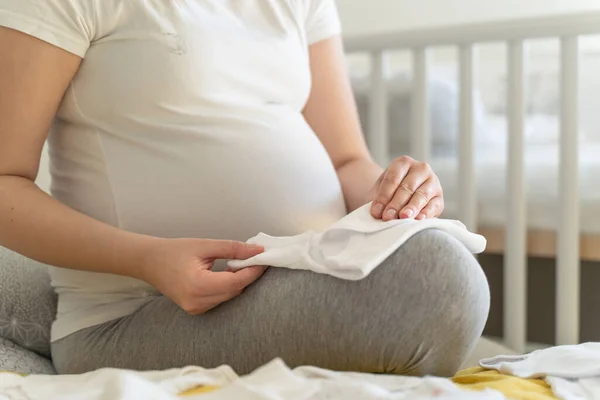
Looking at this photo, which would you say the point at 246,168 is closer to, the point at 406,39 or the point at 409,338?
the point at 409,338

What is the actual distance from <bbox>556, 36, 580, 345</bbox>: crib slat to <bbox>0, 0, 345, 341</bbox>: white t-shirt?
2.12 ft

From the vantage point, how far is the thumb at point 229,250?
0.68 m

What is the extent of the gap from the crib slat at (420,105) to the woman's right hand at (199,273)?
88 centimetres

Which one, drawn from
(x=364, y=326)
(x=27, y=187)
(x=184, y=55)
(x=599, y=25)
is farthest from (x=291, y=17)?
(x=599, y=25)

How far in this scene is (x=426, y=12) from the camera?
87.6 inches

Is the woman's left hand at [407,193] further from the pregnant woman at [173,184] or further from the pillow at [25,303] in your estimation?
the pillow at [25,303]

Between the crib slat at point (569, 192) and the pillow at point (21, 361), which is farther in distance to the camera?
the crib slat at point (569, 192)

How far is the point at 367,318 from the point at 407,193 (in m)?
0.17

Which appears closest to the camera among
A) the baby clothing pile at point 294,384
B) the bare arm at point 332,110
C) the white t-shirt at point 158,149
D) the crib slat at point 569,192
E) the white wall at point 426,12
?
the baby clothing pile at point 294,384

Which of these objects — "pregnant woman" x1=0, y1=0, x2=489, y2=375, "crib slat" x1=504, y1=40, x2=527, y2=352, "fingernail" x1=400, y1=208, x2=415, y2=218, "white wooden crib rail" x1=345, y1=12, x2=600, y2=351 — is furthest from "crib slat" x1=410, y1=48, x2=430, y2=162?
"fingernail" x1=400, y1=208, x2=415, y2=218

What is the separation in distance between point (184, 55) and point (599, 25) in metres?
Result: 0.80

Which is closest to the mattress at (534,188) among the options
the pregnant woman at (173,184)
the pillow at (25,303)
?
the pregnant woman at (173,184)

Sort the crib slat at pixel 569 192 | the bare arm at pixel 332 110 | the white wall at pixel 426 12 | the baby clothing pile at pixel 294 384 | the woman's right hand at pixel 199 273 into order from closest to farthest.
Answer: the baby clothing pile at pixel 294 384
the woman's right hand at pixel 199 273
the bare arm at pixel 332 110
the crib slat at pixel 569 192
the white wall at pixel 426 12

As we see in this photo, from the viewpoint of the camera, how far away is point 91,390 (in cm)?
57
